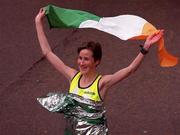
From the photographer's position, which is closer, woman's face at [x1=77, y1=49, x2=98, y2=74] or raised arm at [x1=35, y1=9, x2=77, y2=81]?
woman's face at [x1=77, y1=49, x2=98, y2=74]

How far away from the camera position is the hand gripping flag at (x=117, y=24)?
4.17m

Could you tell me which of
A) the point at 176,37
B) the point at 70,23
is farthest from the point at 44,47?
the point at 176,37

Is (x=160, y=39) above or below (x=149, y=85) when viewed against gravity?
above

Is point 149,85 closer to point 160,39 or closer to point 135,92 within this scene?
point 135,92

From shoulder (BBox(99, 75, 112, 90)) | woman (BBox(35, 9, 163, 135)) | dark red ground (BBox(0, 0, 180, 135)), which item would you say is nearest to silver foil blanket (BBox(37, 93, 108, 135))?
woman (BBox(35, 9, 163, 135))

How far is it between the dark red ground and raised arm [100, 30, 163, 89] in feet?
6.48

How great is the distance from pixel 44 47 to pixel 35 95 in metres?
2.60

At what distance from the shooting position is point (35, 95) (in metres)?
6.97

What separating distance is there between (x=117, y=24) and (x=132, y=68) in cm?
54

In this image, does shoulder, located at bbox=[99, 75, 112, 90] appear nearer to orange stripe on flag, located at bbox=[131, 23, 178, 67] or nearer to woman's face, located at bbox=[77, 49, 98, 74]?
woman's face, located at bbox=[77, 49, 98, 74]

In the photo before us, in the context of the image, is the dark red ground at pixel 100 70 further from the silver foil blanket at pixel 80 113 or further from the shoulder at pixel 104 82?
the shoulder at pixel 104 82

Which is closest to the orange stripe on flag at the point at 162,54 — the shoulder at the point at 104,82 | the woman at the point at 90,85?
the woman at the point at 90,85

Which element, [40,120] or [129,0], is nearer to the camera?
[40,120]

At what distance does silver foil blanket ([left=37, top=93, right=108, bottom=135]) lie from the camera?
4.15 metres
